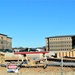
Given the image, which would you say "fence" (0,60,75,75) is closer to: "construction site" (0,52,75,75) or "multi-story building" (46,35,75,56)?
"construction site" (0,52,75,75)

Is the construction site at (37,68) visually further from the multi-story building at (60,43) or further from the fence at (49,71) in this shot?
the multi-story building at (60,43)

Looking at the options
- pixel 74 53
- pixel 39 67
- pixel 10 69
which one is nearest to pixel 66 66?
pixel 39 67

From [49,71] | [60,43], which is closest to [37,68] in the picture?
[49,71]

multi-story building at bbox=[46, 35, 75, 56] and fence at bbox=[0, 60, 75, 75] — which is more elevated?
multi-story building at bbox=[46, 35, 75, 56]

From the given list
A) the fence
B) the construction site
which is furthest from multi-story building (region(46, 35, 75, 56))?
the fence

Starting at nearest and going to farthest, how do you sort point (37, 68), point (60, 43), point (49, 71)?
point (49, 71) → point (37, 68) → point (60, 43)

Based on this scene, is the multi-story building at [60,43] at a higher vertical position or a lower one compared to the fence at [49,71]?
higher

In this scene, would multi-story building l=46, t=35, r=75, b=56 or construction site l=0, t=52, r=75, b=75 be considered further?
multi-story building l=46, t=35, r=75, b=56

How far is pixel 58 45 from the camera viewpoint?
528ft

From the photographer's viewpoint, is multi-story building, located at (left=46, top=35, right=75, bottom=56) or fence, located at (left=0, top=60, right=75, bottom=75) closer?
fence, located at (left=0, top=60, right=75, bottom=75)

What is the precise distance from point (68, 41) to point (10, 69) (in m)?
140

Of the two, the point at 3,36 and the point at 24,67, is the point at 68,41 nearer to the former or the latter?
the point at 3,36

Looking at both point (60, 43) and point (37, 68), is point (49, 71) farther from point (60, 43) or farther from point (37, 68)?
point (60, 43)

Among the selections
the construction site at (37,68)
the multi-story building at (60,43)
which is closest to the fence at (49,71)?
the construction site at (37,68)
